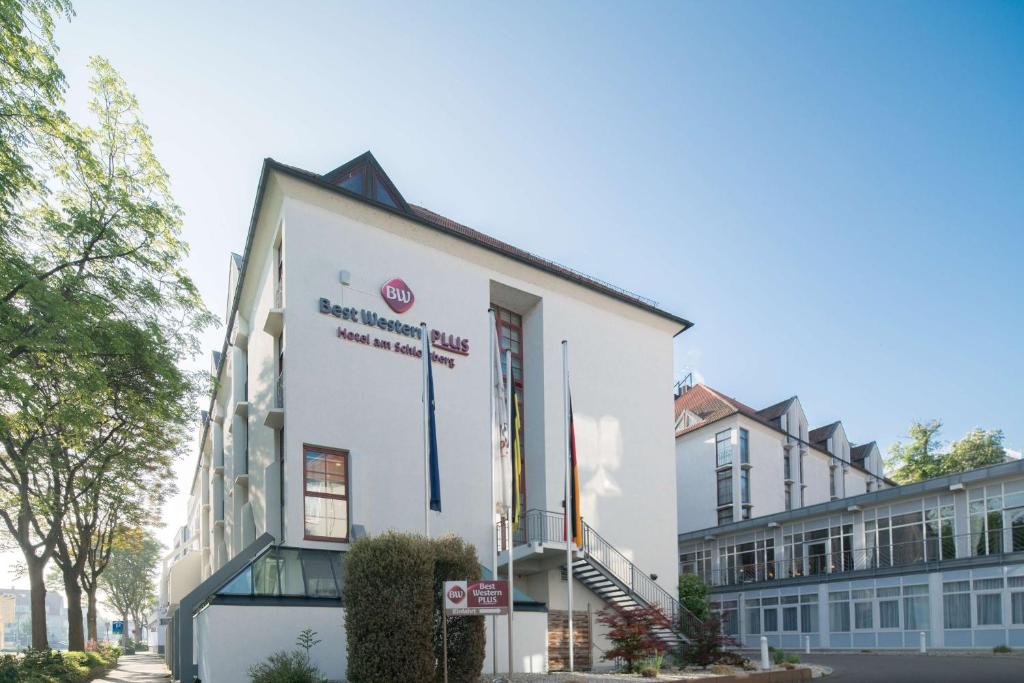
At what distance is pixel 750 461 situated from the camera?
146 ft

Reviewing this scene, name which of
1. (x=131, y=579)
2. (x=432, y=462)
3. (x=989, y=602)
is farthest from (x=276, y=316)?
(x=131, y=579)

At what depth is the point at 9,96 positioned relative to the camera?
618 inches

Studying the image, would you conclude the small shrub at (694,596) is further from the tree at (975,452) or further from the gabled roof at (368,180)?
the tree at (975,452)

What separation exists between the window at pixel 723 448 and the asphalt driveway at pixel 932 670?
743 inches

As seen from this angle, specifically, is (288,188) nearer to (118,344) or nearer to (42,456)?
(118,344)

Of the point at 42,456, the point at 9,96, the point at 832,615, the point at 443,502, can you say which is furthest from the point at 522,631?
the point at 832,615

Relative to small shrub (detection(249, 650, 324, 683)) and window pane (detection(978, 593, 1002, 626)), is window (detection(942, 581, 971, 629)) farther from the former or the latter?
small shrub (detection(249, 650, 324, 683))

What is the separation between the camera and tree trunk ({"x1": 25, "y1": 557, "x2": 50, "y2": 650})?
79.9 ft

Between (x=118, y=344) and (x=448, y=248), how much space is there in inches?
374

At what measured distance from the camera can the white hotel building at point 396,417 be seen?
18625mm

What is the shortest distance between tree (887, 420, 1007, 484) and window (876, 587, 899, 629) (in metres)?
21.0

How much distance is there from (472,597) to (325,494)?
21.5ft

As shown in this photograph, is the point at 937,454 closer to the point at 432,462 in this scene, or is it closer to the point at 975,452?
the point at 975,452

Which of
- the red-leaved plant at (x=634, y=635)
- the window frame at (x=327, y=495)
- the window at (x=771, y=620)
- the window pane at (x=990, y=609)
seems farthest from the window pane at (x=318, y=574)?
the window at (x=771, y=620)
